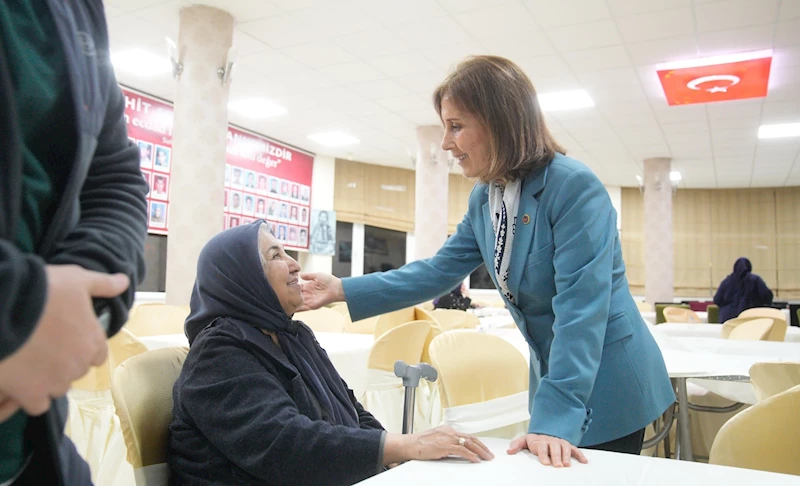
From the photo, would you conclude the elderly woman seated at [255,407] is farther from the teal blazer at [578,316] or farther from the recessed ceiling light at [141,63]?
the recessed ceiling light at [141,63]

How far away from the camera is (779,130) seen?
29.8ft

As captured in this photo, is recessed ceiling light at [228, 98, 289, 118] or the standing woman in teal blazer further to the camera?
recessed ceiling light at [228, 98, 289, 118]

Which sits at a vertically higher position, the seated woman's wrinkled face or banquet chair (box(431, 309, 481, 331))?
the seated woman's wrinkled face

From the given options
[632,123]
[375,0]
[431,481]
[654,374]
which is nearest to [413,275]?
[654,374]

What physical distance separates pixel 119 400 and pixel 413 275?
0.81 meters

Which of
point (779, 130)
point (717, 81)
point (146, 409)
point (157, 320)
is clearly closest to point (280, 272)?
point (146, 409)

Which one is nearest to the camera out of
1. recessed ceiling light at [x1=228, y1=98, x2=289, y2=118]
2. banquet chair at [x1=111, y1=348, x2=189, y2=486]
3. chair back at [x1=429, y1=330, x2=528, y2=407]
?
banquet chair at [x1=111, y1=348, x2=189, y2=486]

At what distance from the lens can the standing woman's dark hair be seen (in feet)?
4.77

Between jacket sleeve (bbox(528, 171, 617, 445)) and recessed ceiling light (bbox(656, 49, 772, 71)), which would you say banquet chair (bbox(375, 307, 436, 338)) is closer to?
jacket sleeve (bbox(528, 171, 617, 445))

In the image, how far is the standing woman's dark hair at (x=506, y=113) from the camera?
1453mm

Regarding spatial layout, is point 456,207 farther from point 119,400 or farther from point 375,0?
point 119,400

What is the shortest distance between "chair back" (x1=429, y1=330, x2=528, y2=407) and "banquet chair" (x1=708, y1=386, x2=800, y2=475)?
0.92 m

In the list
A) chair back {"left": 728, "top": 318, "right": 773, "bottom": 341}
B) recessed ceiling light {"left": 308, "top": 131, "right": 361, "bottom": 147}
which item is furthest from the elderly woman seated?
recessed ceiling light {"left": 308, "top": 131, "right": 361, "bottom": 147}

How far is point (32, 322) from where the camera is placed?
18.5 inches
